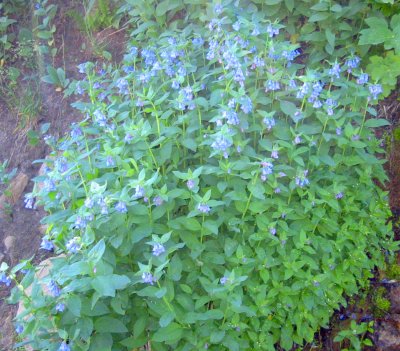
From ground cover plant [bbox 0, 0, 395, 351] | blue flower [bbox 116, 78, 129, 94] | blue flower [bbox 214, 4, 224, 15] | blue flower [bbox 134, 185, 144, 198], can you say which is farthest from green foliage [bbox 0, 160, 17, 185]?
blue flower [bbox 134, 185, 144, 198]

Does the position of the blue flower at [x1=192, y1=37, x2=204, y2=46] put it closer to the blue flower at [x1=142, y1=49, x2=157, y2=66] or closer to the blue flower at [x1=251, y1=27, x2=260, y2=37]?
the blue flower at [x1=142, y1=49, x2=157, y2=66]

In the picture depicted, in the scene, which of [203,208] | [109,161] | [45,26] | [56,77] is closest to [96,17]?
[45,26]

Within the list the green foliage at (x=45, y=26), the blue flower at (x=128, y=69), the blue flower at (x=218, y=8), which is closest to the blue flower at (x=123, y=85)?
the blue flower at (x=128, y=69)

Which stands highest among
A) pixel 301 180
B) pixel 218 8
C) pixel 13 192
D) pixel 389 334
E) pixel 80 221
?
pixel 218 8

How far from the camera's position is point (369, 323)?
3.21 meters

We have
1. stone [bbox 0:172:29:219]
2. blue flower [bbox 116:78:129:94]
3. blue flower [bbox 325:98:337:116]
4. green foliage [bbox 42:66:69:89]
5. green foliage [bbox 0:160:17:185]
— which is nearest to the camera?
blue flower [bbox 325:98:337:116]

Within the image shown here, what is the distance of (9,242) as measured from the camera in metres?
4.12

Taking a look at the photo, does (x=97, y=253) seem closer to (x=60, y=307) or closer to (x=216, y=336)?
(x=60, y=307)

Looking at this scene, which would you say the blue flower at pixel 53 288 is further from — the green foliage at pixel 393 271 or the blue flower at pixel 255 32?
the green foliage at pixel 393 271

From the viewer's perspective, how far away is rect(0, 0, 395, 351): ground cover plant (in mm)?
2385

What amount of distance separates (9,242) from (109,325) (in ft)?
6.66

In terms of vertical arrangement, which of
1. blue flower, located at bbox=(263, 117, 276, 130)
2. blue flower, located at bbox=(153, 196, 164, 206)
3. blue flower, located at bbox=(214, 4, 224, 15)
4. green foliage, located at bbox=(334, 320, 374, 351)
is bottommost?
green foliage, located at bbox=(334, 320, 374, 351)

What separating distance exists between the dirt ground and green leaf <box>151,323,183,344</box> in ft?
5.62

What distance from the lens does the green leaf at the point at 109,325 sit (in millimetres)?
2412
